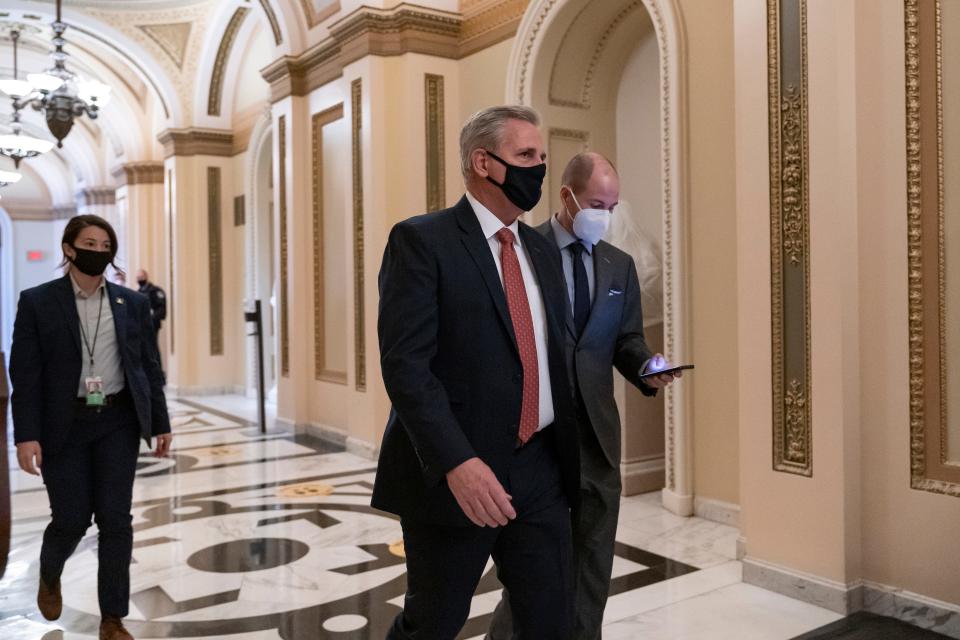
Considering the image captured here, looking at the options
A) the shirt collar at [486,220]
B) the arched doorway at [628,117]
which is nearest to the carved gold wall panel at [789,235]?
the arched doorway at [628,117]

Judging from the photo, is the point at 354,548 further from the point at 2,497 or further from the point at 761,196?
the point at 2,497

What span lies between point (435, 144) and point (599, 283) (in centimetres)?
433

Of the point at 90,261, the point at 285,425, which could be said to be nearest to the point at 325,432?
the point at 285,425

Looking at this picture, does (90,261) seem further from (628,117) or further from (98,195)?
(98,195)

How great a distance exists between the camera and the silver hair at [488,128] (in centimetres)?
184

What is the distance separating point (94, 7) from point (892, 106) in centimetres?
1045

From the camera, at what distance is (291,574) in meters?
3.82

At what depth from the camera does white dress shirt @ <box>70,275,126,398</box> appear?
2.94 metres

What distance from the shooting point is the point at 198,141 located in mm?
11055

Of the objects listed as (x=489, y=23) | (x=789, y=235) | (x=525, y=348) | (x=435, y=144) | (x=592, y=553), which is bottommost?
(x=592, y=553)

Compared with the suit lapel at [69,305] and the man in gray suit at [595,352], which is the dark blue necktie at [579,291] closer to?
the man in gray suit at [595,352]

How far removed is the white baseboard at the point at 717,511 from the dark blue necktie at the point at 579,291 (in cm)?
246

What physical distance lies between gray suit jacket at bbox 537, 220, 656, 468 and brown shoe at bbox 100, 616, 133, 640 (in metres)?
1.85

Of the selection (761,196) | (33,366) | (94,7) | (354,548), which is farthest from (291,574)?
(94,7)
